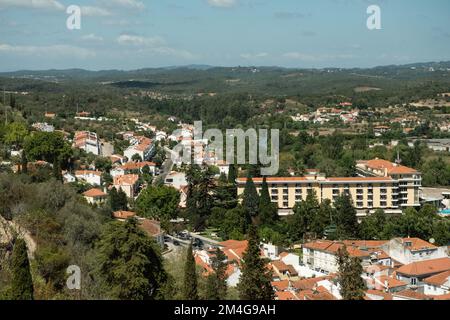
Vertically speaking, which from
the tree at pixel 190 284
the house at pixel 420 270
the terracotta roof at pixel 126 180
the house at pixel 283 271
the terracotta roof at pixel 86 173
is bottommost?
the house at pixel 283 271

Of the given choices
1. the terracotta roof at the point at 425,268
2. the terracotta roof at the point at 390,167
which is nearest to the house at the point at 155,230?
the terracotta roof at the point at 425,268

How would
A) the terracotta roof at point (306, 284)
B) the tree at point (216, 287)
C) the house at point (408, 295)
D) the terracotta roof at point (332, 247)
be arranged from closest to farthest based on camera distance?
the tree at point (216, 287), the house at point (408, 295), the terracotta roof at point (306, 284), the terracotta roof at point (332, 247)

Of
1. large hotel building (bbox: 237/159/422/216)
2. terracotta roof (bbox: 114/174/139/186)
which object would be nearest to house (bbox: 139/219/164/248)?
large hotel building (bbox: 237/159/422/216)

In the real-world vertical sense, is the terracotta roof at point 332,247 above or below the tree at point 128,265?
below

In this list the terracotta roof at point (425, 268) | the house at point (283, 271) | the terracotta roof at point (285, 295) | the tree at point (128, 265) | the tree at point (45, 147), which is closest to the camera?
the tree at point (128, 265)

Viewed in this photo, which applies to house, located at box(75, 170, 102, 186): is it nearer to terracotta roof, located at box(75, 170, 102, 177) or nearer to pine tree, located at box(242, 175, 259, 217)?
terracotta roof, located at box(75, 170, 102, 177)

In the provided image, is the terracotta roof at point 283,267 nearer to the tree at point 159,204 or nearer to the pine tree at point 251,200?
the pine tree at point 251,200

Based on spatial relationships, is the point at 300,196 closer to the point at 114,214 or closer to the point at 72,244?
the point at 114,214
